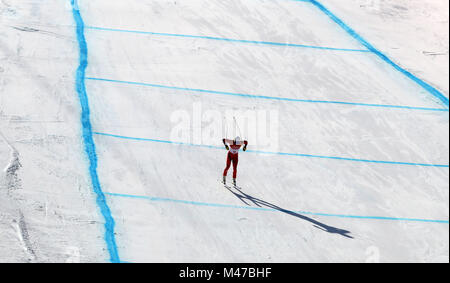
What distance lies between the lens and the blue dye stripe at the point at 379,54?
15.3 metres

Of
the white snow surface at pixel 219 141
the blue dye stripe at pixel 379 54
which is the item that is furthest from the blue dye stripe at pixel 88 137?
the blue dye stripe at pixel 379 54

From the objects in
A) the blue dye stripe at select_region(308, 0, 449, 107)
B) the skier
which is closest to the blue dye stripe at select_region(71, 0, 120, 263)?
the skier

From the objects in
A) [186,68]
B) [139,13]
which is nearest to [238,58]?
[186,68]

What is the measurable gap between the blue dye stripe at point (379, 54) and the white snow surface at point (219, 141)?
0.70 feet

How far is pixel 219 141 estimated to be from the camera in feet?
43.5

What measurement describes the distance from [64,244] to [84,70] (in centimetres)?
638

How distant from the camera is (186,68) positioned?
51.2 feet

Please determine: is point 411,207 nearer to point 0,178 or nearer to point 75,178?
point 75,178

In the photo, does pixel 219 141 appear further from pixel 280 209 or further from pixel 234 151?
pixel 280 209

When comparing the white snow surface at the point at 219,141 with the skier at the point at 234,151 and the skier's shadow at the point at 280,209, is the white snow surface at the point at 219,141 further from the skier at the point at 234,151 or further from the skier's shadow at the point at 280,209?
the skier at the point at 234,151

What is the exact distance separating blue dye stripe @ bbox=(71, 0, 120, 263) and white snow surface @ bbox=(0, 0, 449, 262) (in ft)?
0.36
